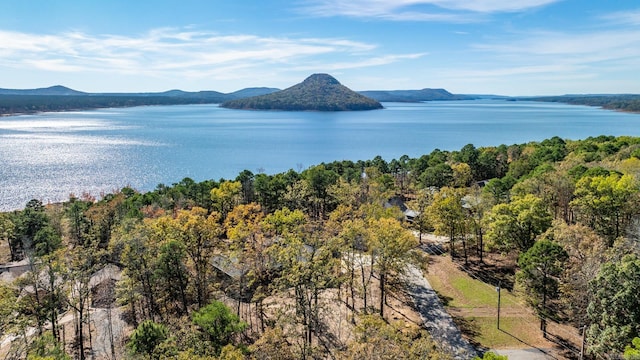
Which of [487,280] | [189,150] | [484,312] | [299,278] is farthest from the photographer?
[189,150]

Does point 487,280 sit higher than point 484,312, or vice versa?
point 487,280

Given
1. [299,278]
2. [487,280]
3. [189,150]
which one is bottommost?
[487,280]

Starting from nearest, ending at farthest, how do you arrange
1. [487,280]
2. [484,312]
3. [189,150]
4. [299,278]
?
[299,278]
[484,312]
[487,280]
[189,150]

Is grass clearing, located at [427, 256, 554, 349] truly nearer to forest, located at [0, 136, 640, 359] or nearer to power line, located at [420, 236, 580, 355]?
power line, located at [420, 236, 580, 355]

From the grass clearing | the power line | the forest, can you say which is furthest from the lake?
the grass clearing

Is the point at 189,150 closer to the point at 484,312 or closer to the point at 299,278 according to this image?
the point at 299,278

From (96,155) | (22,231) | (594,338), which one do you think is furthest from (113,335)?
(96,155)

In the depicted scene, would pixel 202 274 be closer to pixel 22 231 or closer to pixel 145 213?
pixel 145 213

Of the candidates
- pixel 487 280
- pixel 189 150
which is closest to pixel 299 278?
pixel 487 280
